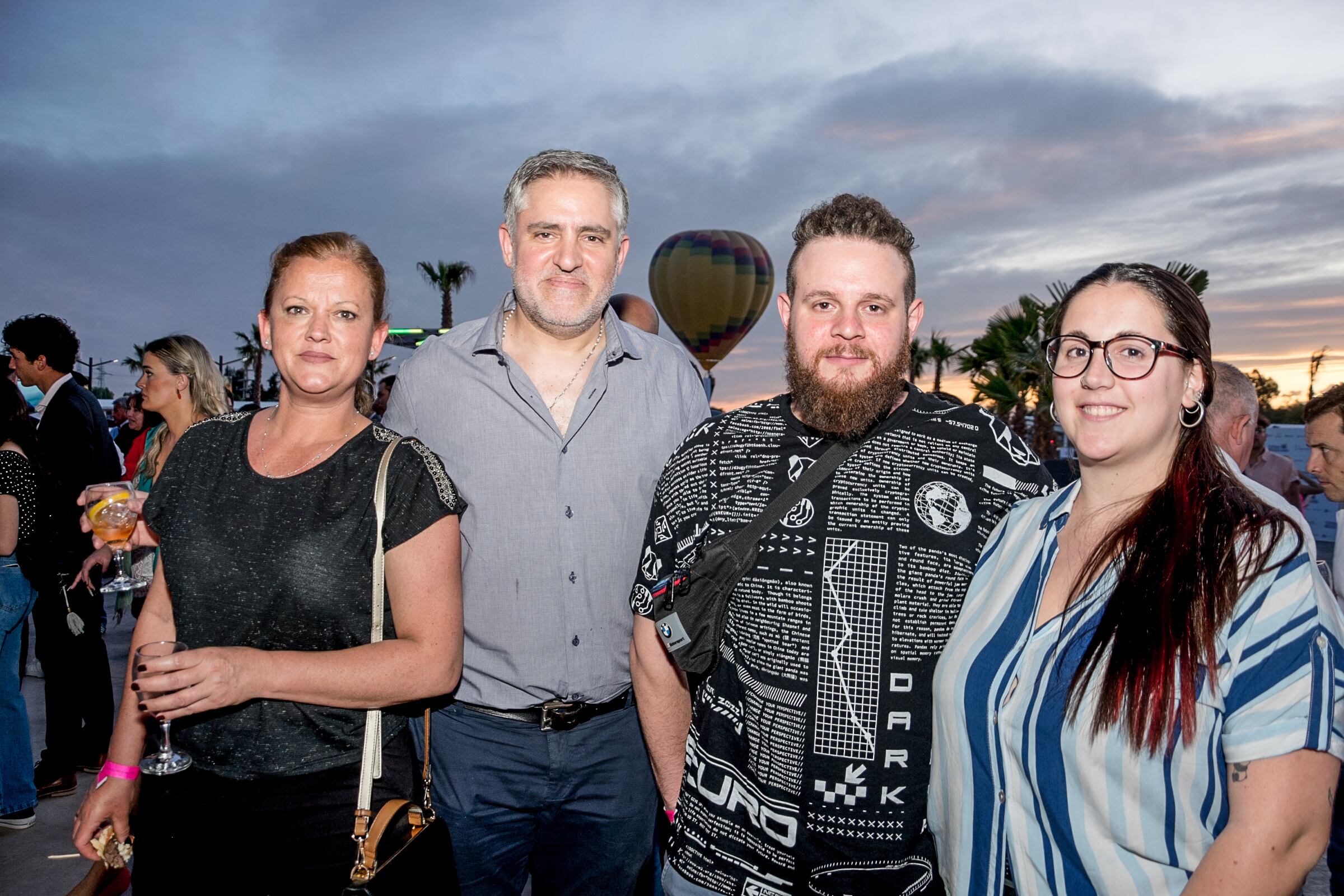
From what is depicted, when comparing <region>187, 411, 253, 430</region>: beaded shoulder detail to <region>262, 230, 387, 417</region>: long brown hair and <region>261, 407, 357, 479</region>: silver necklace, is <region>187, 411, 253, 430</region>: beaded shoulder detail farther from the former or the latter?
<region>262, 230, 387, 417</region>: long brown hair

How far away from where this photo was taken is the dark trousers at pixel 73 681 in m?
5.16

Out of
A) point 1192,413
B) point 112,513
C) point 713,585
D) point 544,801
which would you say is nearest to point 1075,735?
point 1192,413

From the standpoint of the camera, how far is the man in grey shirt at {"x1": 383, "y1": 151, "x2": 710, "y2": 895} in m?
2.55

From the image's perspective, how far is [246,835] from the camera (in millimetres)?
1929

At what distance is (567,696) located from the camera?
2574 millimetres

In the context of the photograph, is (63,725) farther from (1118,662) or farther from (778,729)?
(1118,662)

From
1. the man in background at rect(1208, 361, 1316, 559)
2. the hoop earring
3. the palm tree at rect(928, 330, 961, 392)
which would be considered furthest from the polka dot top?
the palm tree at rect(928, 330, 961, 392)

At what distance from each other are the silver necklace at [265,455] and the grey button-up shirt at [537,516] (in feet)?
1.74

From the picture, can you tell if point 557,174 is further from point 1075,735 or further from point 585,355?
point 1075,735

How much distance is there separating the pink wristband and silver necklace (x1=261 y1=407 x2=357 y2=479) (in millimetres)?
821

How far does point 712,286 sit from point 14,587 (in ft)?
58.2

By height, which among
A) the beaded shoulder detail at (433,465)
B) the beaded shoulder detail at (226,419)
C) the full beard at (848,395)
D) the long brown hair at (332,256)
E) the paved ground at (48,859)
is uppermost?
the long brown hair at (332,256)

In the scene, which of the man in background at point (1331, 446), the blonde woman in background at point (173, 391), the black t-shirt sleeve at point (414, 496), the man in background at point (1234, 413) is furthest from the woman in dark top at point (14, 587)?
the man in background at point (1331, 446)

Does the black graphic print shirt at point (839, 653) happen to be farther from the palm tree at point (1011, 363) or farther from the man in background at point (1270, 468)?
the palm tree at point (1011, 363)
